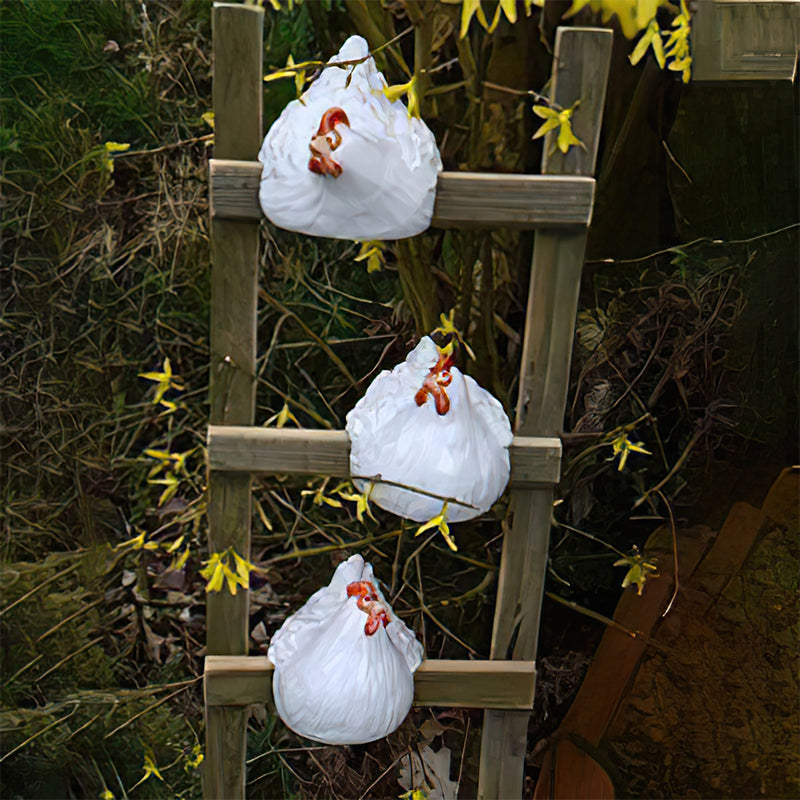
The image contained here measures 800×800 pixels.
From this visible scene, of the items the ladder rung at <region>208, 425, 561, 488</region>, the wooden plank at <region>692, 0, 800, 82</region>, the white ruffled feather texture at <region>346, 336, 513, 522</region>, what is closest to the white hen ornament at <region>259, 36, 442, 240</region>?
the white ruffled feather texture at <region>346, 336, 513, 522</region>

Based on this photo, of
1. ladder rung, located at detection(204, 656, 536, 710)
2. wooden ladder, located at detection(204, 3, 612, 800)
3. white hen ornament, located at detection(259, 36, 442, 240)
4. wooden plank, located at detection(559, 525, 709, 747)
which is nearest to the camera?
white hen ornament, located at detection(259, 36, 442, 240)

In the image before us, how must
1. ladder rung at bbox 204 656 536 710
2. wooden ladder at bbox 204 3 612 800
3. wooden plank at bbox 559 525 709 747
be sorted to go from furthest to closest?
wooden plank at bbox 559 525 709 747, ladder rung at bbox 204 656 536 710, wooden ladder at bbox 204 3 612 800

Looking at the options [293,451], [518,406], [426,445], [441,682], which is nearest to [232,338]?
[293,451]

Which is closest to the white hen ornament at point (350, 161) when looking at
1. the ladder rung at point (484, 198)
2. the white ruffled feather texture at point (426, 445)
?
the ladder rung at point (484, 198)

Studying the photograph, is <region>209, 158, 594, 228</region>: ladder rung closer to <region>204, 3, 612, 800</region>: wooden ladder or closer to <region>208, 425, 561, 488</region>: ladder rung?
<region>204, 3, 612, 800</region>: wooden ladder

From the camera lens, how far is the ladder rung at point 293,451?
123 centimetres

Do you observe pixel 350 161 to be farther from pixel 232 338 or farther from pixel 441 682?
pixel 441 682

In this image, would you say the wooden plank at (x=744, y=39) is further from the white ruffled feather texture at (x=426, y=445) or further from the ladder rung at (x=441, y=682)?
the ladder rung at (x=441, y=682)

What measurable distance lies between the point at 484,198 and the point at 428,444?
1.16 feet

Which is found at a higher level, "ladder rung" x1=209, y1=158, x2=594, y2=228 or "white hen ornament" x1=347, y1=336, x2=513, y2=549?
"ladder rung" x1=209, y1=158, x2=594, y2=228

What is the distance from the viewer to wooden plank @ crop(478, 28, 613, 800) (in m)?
1.14

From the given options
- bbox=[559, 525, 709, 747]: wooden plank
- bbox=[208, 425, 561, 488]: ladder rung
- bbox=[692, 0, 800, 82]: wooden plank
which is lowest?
bbox=[559, 525, 709, 747]: wooden plank

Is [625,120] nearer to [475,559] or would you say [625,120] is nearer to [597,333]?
[597,333]

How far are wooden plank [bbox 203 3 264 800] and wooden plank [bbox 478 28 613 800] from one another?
42 centimetres
